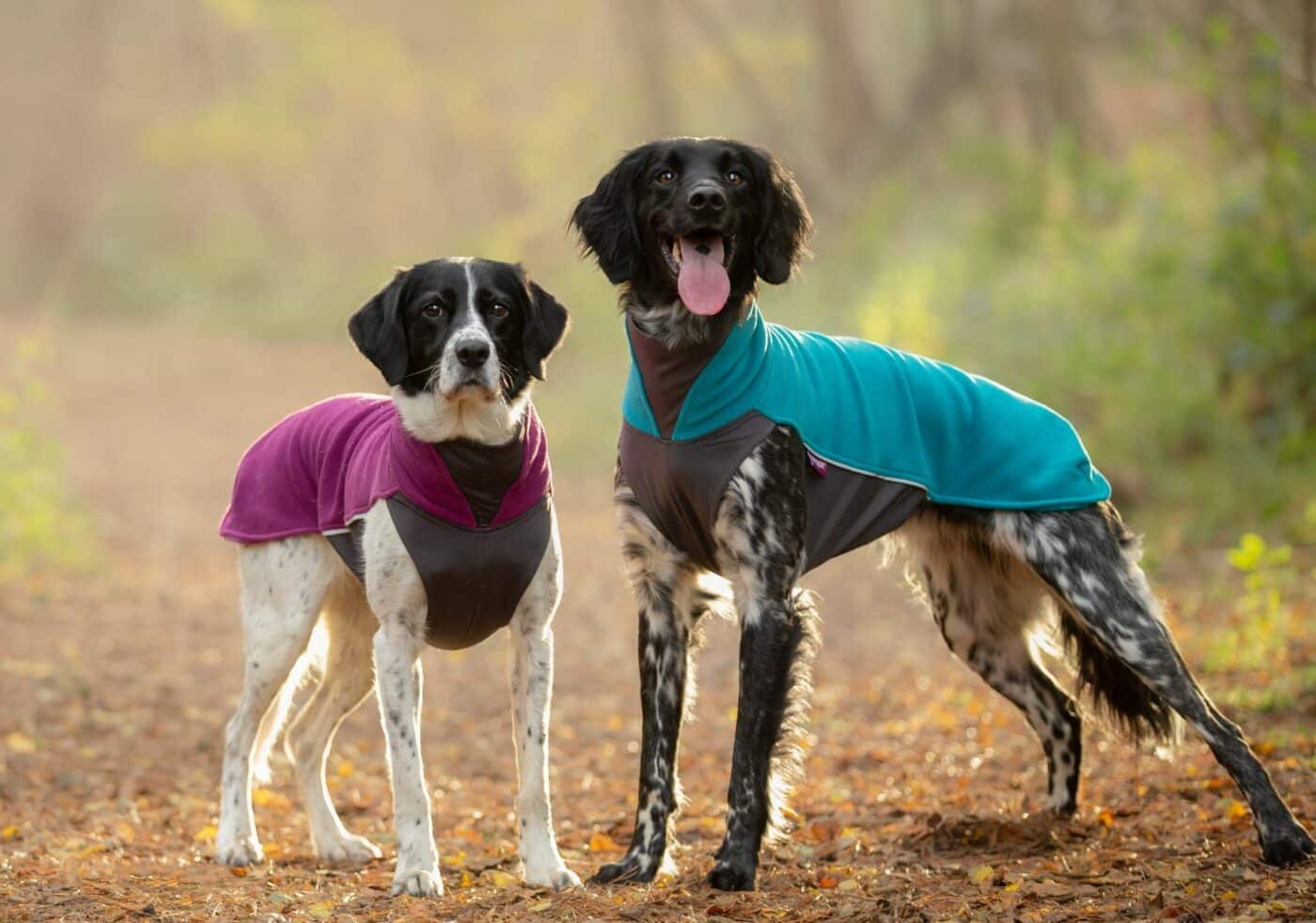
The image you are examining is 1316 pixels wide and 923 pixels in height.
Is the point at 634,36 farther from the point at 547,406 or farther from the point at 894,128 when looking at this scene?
the point at 547,406

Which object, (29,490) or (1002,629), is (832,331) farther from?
(1002,629)

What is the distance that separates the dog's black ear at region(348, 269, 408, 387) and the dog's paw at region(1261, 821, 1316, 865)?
2.98 meters

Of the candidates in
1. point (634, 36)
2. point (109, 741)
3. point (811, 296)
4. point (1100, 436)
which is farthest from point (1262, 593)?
point (634, 36)

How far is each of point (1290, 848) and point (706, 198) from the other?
2606 millimetres

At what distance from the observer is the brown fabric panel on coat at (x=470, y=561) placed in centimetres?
464

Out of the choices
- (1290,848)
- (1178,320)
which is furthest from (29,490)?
(1290,848)

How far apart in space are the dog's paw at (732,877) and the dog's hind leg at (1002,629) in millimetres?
1421

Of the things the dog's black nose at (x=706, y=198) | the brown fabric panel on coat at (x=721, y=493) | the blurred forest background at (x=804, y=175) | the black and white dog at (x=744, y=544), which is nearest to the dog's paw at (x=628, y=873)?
the black and white dog at (x=744, y=544)

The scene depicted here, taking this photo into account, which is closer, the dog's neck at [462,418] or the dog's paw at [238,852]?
the dog's neck at [462,418]

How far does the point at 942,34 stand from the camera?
22.2 m

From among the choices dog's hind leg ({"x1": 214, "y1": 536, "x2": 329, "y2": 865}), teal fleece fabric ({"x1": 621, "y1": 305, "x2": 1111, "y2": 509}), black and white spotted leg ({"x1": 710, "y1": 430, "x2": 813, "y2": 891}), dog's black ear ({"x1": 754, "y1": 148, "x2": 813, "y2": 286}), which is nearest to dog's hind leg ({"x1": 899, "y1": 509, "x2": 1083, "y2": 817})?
teal fleece fabric ({"x1": 621, "y1": 305, "x2": 1111, "y2": 509})

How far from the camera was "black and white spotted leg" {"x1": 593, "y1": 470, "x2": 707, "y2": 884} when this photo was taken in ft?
15.8

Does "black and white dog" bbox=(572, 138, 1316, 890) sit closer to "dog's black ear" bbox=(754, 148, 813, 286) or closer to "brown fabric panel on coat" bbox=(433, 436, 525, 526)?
"dog's black ear" bbox=(754, 148, 813, 286)

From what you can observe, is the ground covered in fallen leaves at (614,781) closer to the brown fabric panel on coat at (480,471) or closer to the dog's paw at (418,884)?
the dog's paw at (418,884)
